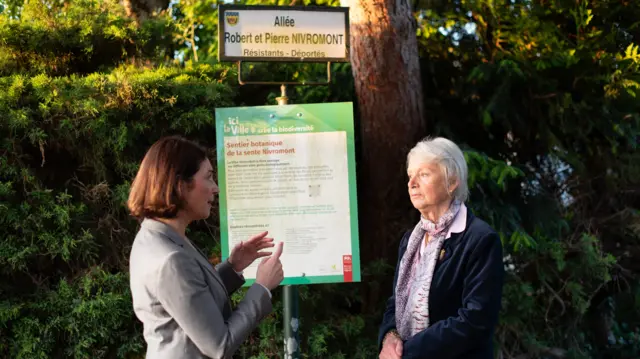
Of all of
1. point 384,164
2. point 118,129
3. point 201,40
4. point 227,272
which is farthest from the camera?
point 201,40

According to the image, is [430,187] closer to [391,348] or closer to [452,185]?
[452,185]

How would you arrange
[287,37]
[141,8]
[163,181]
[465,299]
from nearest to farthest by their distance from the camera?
[163,181]
[465,299]
[287,37]
[141,8]

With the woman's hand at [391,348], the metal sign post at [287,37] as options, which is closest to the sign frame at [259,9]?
the metal sign post at [287,37]

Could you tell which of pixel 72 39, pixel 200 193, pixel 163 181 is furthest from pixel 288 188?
pixel 72 39

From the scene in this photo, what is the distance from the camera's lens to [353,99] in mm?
4828

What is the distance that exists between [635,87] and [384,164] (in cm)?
192

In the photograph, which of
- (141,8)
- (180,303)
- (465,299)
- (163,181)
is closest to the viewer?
(180,303)

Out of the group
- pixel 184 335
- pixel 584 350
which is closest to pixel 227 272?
pixel 184 335

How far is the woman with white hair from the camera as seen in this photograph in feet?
8.35

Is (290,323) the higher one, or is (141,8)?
(141,8)

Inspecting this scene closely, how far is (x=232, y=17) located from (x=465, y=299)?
6.85ft

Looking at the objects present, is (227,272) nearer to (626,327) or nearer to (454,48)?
(454,48)

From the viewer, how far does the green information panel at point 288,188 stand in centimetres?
368

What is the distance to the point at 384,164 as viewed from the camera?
465cm
